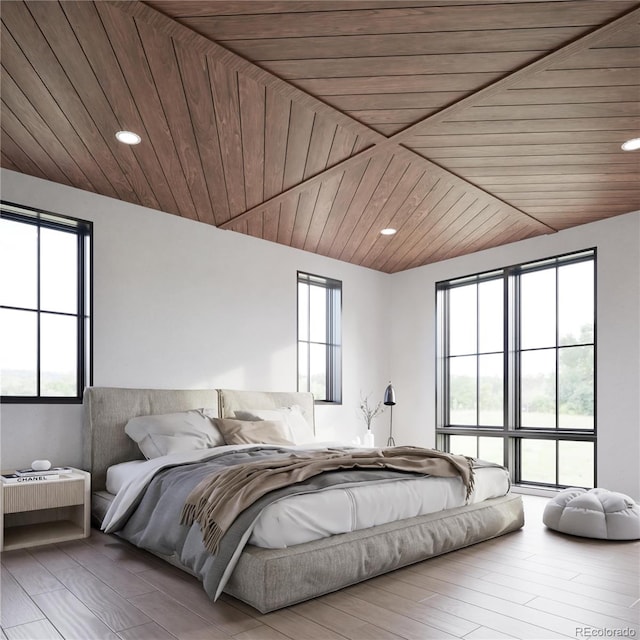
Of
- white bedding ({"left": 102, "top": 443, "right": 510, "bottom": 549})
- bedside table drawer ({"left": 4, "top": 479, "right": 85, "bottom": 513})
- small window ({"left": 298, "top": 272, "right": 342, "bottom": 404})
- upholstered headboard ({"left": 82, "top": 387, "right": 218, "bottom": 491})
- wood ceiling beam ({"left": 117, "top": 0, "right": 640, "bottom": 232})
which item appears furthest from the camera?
small window ({"left": 298, "top": 272, "right": 342, "bottom": 404})

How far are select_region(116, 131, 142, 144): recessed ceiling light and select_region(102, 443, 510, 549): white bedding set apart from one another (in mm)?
2199

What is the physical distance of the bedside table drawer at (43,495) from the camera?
3.67 metres

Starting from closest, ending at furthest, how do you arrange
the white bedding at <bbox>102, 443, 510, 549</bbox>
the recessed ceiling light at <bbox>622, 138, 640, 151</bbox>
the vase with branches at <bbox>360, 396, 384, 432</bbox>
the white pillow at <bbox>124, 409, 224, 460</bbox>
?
1. the white bedding at <bbox>102, 443, 510, 549</bbox>
2. the recessed ceiling light at <bbox>622, 138, 640, 151</bbox>
3. the white pillow at <bbox>124, 409, 224, 460</bbox>
4. the vase with branches at <bbox>360, 396, 384, 432</bbox>

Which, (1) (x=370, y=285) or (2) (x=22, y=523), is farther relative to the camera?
(1) (x=370, y=285)

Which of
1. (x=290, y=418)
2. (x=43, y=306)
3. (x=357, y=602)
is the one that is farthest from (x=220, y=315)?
(x=357, y=602)

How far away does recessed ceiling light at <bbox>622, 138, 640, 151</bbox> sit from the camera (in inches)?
152

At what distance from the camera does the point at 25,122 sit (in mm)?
3621

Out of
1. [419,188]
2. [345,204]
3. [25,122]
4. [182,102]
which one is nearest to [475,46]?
[182,102]

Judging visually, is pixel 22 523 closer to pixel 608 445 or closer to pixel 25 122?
pixel 25 122

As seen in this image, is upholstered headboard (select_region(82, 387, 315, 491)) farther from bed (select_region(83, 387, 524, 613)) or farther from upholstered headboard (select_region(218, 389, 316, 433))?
upholstered headboard (select_region(218, 389, 316, 433))

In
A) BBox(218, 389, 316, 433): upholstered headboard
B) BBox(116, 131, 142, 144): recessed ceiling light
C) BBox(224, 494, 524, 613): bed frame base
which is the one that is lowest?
BBox(224, 494, 524, 613): bed frame base

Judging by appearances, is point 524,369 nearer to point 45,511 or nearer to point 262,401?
point 262,401

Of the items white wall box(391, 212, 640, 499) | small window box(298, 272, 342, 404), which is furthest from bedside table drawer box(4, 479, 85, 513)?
white wall box(391, 212, 640, 499)

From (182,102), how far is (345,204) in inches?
82.7
